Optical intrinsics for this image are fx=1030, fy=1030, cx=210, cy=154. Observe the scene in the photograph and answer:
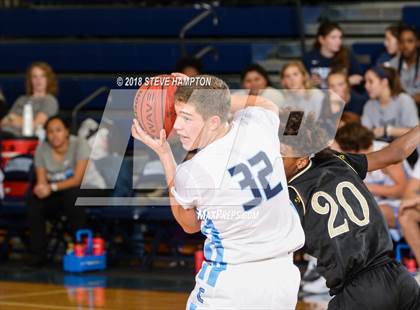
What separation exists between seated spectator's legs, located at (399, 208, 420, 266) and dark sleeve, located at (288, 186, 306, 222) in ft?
11.2

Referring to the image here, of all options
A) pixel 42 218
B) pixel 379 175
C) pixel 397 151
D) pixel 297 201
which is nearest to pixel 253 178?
pixel 297 201

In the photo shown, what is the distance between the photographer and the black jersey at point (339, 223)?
433 centimetres

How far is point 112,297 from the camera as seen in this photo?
307 inches

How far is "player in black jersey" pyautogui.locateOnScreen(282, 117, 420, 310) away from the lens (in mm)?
4320

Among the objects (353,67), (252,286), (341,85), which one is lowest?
(252,286)

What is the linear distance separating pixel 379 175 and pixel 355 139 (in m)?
0.69

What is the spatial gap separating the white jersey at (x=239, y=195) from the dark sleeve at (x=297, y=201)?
441mm

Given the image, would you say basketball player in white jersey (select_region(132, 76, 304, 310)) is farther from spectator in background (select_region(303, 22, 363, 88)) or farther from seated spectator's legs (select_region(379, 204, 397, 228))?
spectator in background (select_region(303, 22, 363, 88))

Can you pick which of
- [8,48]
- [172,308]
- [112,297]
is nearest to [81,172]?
[112,297]

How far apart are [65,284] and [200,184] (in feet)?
16.2

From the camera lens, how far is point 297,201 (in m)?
4.41

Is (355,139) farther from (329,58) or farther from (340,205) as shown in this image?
(340,205)

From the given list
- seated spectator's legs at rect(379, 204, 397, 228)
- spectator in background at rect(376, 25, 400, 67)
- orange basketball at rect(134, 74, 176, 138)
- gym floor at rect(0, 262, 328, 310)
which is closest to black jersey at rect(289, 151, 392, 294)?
orange basketball at rect(134, 74, 176, 138)

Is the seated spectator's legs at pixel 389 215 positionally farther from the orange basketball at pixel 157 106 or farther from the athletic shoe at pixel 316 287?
the orange basketball at pixel 157 106
